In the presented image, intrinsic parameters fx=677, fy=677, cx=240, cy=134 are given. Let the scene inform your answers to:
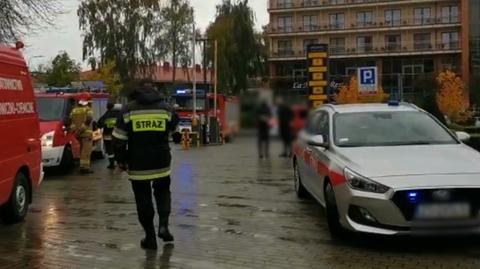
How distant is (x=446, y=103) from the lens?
61.6 metres

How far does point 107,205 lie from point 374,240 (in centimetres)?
462

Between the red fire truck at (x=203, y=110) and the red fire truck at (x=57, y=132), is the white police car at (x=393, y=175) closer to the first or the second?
the red fire truck at (x=203, y=110)

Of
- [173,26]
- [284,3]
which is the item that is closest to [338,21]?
[173,26]

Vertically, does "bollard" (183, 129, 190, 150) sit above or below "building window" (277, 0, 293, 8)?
below

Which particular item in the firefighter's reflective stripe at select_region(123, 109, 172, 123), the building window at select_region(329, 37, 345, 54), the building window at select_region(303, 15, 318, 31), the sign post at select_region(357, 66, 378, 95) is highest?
the building window at select_region(329, 37, 345, 54)

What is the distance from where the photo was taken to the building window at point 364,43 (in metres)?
84.3

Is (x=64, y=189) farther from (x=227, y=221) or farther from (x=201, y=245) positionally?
(x=201, y=245)

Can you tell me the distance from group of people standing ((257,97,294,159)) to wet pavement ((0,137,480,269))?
86 mm

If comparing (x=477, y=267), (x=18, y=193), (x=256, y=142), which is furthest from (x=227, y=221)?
(x=256, y=142)

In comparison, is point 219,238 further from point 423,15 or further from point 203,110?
point 423,15

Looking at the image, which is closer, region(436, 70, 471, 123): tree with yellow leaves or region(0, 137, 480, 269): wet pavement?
region(0, 137, 480, 269): wet pavement

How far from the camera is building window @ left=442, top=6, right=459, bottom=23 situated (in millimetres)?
84312

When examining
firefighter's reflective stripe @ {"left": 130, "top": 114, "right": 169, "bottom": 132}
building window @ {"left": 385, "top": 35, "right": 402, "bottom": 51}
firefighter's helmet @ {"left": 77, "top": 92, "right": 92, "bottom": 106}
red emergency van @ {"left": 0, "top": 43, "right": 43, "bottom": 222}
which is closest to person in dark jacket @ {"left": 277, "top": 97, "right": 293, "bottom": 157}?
firefighter's reflective stripe @ {"left": 130, "top": 114, "right": 169, "bottom": 132}

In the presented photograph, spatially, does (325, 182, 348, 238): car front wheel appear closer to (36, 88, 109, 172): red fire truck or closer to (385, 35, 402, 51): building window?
(36, 88, 109, 172): red fire truck
